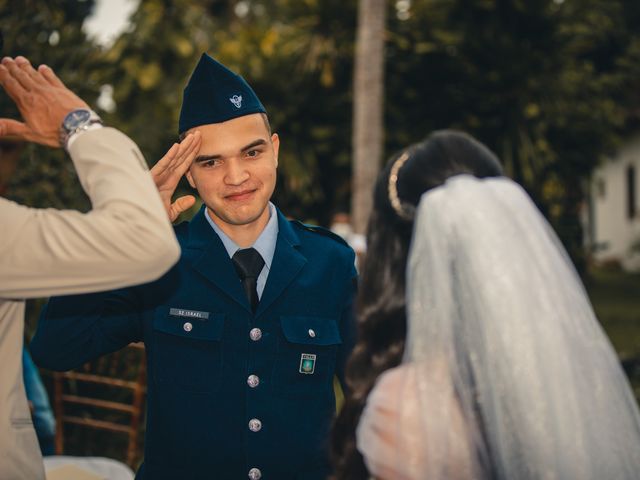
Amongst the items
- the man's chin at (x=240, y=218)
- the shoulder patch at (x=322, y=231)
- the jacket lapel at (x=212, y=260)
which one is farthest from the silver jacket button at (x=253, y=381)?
the shoulder patch at (x=322, y=231)

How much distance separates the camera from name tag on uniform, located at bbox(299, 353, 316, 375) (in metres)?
2.40

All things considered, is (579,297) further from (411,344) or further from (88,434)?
(88,434)

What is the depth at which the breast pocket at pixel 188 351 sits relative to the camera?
7.68 feet

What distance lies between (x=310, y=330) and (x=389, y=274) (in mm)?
646

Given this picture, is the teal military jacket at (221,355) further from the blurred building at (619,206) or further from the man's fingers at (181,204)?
the blurred building at (619,206)

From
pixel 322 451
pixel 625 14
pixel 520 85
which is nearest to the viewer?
pixel 322 451

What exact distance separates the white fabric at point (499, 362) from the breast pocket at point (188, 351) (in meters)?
0.74

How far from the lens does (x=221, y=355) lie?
2.36 metres

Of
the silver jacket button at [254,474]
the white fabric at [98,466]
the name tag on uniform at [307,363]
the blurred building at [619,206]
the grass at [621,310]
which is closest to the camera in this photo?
the silver jacket button at [254,474]

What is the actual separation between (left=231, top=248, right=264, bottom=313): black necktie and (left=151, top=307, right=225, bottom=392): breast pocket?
141mm

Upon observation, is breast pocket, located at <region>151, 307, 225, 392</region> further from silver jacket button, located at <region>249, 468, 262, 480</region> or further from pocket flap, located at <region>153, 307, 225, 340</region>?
silver jacket button, located at <region>249, 468, 262, 480</region>

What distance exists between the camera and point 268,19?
22.5m

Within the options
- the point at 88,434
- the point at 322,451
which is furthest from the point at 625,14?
the point at 322,451

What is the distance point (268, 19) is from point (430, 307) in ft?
71.8
